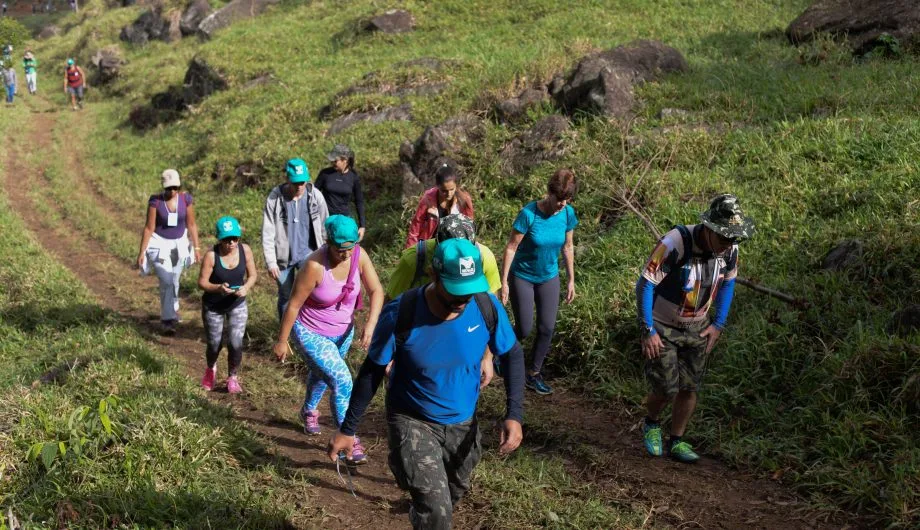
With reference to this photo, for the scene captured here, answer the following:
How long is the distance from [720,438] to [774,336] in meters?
1.10

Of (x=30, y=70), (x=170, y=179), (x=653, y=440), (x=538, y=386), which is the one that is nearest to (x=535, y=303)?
(x=538, y=386)

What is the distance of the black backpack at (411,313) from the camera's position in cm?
355

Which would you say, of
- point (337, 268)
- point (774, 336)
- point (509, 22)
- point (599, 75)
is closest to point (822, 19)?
point (599, 75)

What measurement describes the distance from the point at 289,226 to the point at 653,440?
3.57m

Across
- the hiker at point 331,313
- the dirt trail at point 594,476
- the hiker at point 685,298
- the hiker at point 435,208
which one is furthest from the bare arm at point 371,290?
the hiker at point 685,298

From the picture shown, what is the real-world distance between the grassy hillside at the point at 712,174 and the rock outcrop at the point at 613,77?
306mm

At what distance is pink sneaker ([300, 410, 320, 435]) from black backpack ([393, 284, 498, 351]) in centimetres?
246

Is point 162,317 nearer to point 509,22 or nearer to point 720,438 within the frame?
point 720,438

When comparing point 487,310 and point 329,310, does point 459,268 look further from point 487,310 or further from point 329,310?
point 329,310

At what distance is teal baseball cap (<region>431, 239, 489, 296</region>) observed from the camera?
130 inches

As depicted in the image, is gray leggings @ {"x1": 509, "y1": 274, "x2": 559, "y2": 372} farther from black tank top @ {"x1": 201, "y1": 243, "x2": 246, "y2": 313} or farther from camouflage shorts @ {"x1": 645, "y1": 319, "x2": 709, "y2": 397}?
black tank top @ {"x1": 201, "y1": 243, "x2": 246, "y2": 313}

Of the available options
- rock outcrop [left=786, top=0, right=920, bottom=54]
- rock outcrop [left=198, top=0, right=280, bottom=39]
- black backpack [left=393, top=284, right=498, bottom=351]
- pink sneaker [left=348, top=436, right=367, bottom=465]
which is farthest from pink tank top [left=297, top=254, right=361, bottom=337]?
rock outcrop [left=198, top=0, right=280, bottom=39]

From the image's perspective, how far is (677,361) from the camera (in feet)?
17.0

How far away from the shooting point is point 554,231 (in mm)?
6125
